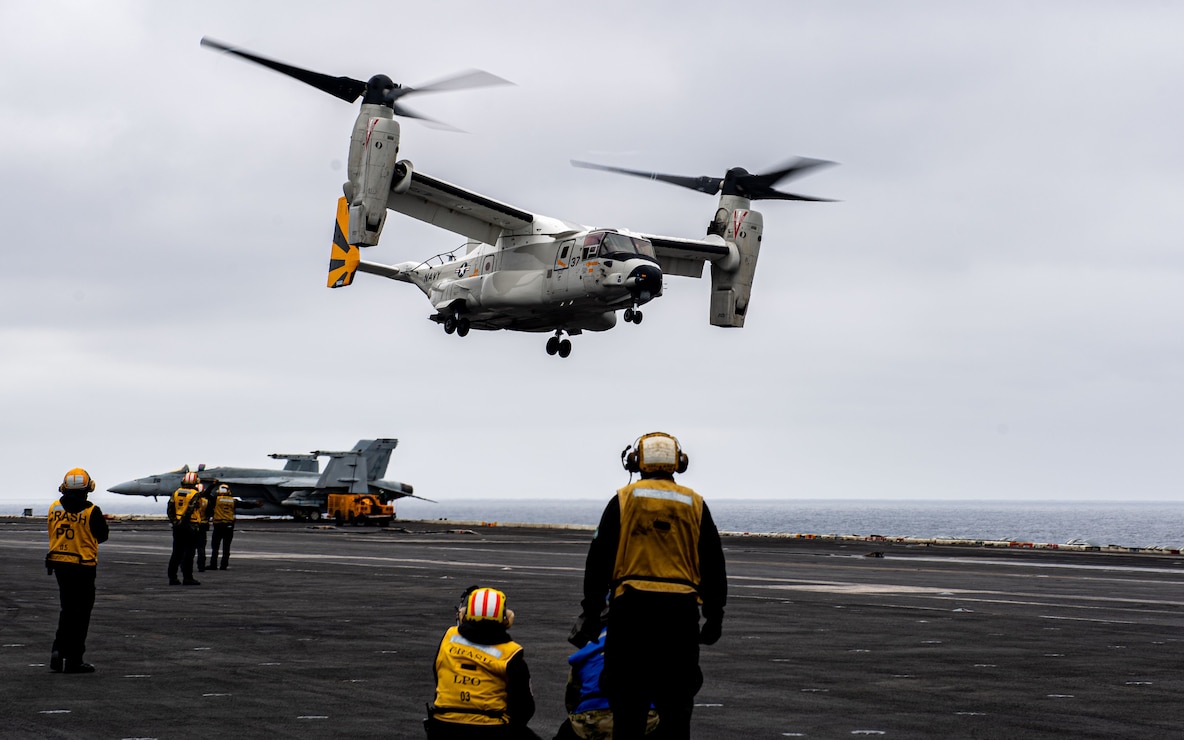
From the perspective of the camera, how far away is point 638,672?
712cm

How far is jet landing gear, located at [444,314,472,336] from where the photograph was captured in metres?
44.9

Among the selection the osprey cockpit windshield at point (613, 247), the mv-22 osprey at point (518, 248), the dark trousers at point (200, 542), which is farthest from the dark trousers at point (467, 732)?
the osprey cockpit windshield at point (613, 247)

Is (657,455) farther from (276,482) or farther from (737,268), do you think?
(276,482)

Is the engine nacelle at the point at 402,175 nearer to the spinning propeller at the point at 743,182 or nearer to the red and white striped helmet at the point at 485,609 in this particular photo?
the spinning propeller at the point at 743,182

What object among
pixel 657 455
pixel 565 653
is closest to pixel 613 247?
pixel 565 653

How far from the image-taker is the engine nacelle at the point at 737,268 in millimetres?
47438

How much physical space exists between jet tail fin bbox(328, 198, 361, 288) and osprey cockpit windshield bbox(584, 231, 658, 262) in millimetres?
14168

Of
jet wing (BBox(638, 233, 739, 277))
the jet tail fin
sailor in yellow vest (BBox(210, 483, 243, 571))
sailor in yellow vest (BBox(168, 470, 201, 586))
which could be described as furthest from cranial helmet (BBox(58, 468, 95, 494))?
the jet tail fin

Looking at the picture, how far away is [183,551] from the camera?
24594mm

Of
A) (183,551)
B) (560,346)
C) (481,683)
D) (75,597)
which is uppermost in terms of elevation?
(560,346)

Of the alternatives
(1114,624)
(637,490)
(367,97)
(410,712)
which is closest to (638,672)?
(637,490)

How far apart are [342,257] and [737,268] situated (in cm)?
1642

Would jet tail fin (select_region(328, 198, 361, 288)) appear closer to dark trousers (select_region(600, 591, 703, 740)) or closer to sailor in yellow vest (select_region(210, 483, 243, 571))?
sailor in yellow vest (select_region(210, 483, 243, 571))

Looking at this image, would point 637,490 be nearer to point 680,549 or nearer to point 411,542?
point 680,549
